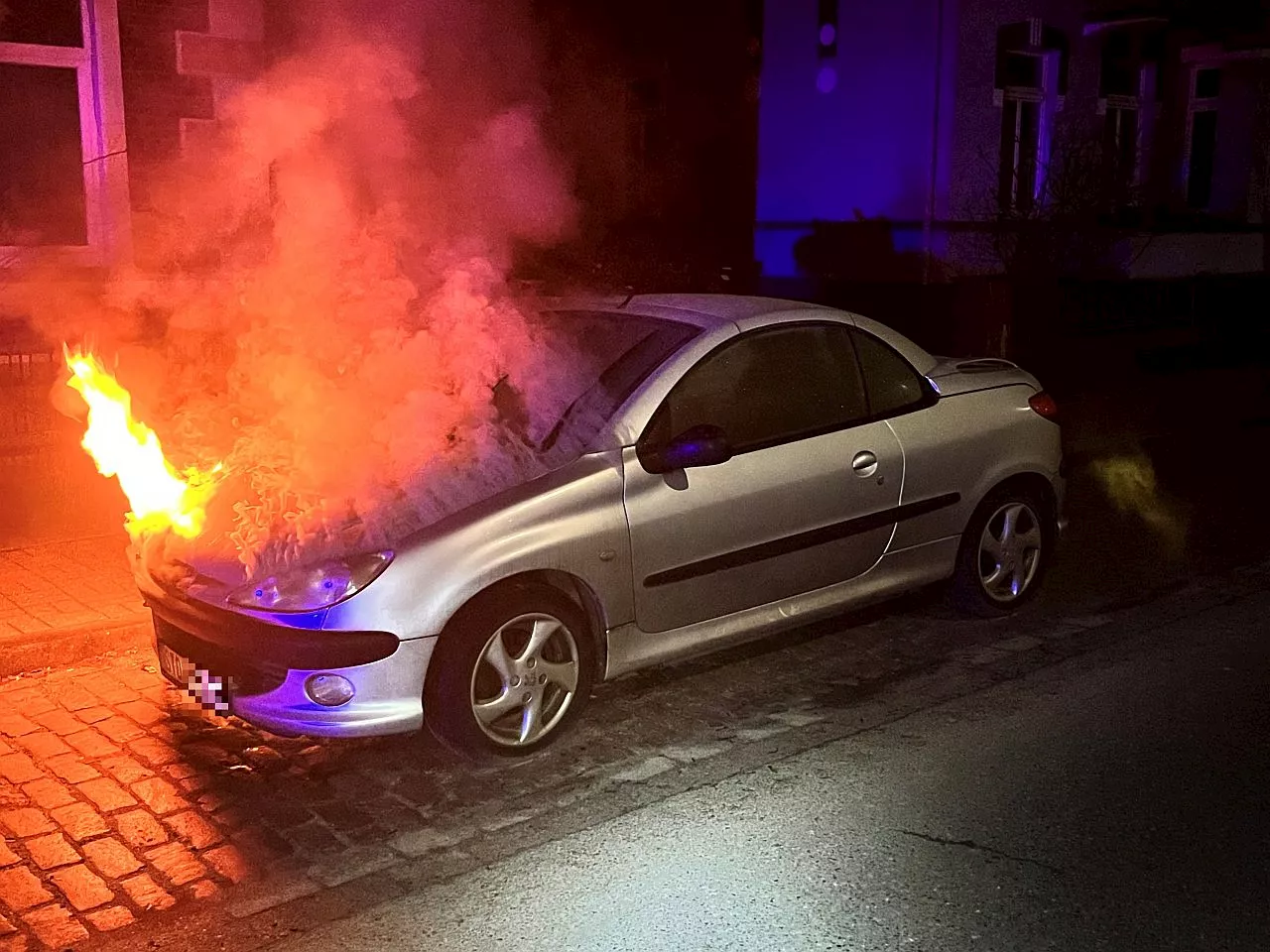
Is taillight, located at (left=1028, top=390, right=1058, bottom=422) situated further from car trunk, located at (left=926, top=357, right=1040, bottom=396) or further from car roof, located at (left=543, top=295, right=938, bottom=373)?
car roof, located at (left=543, top=295, right=938, bottom=373)

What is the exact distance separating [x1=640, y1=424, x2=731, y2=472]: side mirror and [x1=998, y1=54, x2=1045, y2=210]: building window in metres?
11.9

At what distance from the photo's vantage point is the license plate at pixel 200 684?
14.4ft

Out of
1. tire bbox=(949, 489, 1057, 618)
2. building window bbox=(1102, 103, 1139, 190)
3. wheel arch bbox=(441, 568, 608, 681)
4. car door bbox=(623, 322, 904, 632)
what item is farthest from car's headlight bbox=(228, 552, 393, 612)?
building window bbox=(1102, 103, 1139, 190)

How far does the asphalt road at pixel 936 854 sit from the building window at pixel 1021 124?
38.8 feet

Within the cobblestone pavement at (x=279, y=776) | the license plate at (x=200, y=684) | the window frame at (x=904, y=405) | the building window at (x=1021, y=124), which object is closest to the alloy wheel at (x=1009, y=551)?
the cobblestone pavement at (x=279, y=776)

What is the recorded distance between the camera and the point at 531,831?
409cm

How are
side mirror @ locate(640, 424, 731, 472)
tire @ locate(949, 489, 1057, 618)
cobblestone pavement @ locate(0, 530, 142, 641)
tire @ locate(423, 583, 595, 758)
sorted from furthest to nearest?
1. tire @ locate(949, 489, 1057, 618)
2. cobblestone pavement @ locate(0, 530, 142, 641)
3. side mirror @ locate(640, 424, 731, 472)
4. tire @ locate(423, 583, 595, 758)

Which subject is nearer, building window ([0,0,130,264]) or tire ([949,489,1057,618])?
tire ([949,489,1057,618])

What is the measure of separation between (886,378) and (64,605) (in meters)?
4.07

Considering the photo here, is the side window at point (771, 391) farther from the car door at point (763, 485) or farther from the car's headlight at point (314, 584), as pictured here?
the car's headlight at point (314, 584)

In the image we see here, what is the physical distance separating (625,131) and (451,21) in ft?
11.0

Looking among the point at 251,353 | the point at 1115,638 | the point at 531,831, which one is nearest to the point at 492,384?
the point at 251,353

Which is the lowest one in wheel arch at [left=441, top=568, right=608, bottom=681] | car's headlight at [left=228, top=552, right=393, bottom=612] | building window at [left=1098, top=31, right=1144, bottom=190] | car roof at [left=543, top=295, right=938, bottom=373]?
wheel arch at [left=441, top=568, right=608, bottom=681]

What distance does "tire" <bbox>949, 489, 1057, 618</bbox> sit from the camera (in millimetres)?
6035
